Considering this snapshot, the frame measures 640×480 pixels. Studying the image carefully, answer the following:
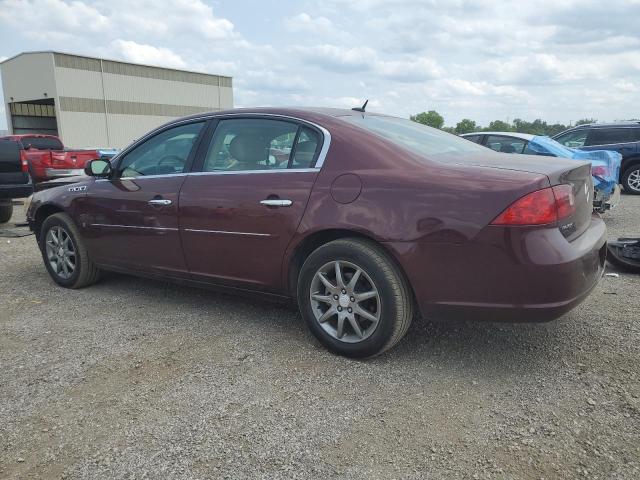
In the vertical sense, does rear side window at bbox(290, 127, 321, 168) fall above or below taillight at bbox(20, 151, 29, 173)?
above

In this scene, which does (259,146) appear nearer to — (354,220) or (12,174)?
(354,220)

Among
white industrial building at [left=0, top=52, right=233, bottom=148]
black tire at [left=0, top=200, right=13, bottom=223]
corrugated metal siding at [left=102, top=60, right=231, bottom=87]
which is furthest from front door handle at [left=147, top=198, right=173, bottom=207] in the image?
corrugated metal siding at [left=102, top=60, right=231, bottom=87]

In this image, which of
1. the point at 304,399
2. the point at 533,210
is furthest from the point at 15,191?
the point at 533,210

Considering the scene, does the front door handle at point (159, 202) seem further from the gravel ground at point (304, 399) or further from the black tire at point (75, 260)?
the black tire at point (75, 260)

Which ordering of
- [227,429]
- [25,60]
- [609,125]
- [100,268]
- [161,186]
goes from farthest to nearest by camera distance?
[25,60]
[609,125]
[100,268]
[161,186]
[227,429]

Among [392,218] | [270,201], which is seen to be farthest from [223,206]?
[392,218]

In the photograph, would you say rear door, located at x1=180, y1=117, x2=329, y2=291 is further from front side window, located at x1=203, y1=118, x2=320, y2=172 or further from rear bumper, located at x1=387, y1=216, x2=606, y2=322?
rear bumper, located at x1=387, y1=216, x2=606, y2=322

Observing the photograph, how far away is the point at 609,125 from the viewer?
12.2m

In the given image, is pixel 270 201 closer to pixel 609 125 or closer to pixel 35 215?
pixel 35 215

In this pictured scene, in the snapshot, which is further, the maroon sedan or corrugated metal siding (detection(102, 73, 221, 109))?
corrugated metal siding (detection(102, 73, 221, 109))

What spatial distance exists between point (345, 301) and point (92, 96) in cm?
4132

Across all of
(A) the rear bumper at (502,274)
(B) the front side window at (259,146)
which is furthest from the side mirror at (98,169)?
(A) the rear bumper at (502,274)

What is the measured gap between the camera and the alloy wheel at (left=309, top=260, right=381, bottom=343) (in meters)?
3.10

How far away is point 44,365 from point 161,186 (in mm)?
1505
